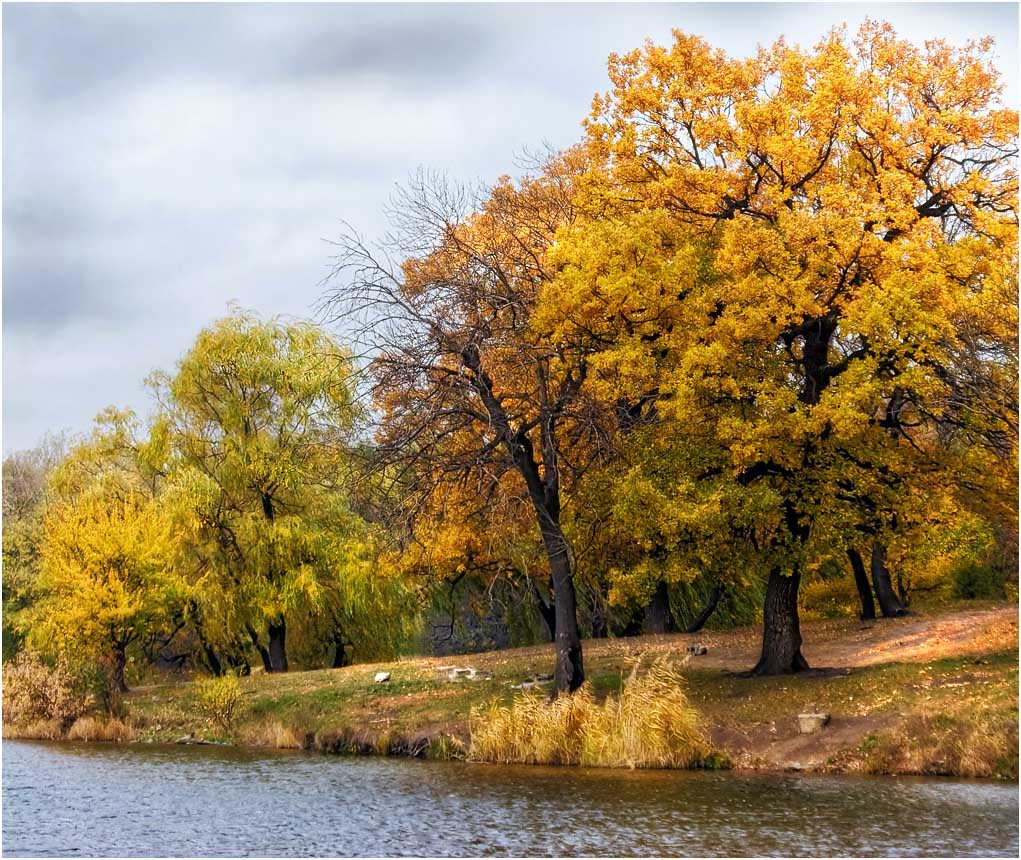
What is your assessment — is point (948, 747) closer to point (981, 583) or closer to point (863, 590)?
point (863, 590)

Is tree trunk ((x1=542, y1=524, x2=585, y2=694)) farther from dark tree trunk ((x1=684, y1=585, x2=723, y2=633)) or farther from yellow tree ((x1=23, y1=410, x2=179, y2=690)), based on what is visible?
yellow tree ((x1=23, y1=410, x2=179, y2=690))

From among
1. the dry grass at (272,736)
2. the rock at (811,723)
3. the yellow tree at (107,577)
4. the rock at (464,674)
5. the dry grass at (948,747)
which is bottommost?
the dry grass at (948,747)

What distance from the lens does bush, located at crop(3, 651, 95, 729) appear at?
30328 millimetres

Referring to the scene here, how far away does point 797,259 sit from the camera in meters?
22.0

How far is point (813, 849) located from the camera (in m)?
13.1

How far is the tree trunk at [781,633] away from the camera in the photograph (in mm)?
24281

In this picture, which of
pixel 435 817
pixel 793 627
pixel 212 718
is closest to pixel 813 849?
pixel 435 817

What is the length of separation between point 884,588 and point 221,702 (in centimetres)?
1865

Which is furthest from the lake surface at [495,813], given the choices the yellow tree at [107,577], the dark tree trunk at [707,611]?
the dark tree trunk at [707,611]

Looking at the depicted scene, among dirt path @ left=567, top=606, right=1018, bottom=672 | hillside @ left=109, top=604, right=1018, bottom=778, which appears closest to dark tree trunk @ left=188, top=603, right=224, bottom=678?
hillside @ left=109, top=604, right=1018, bottom=778

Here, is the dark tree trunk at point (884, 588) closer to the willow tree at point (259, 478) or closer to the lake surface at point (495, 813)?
the willow tree at point (259, 478)

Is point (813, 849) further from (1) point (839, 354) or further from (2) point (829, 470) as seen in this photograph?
(1) point (839, 354)

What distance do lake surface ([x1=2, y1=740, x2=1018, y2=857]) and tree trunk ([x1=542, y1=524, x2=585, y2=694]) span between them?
3.28m

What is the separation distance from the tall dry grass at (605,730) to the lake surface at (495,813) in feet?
2.05
